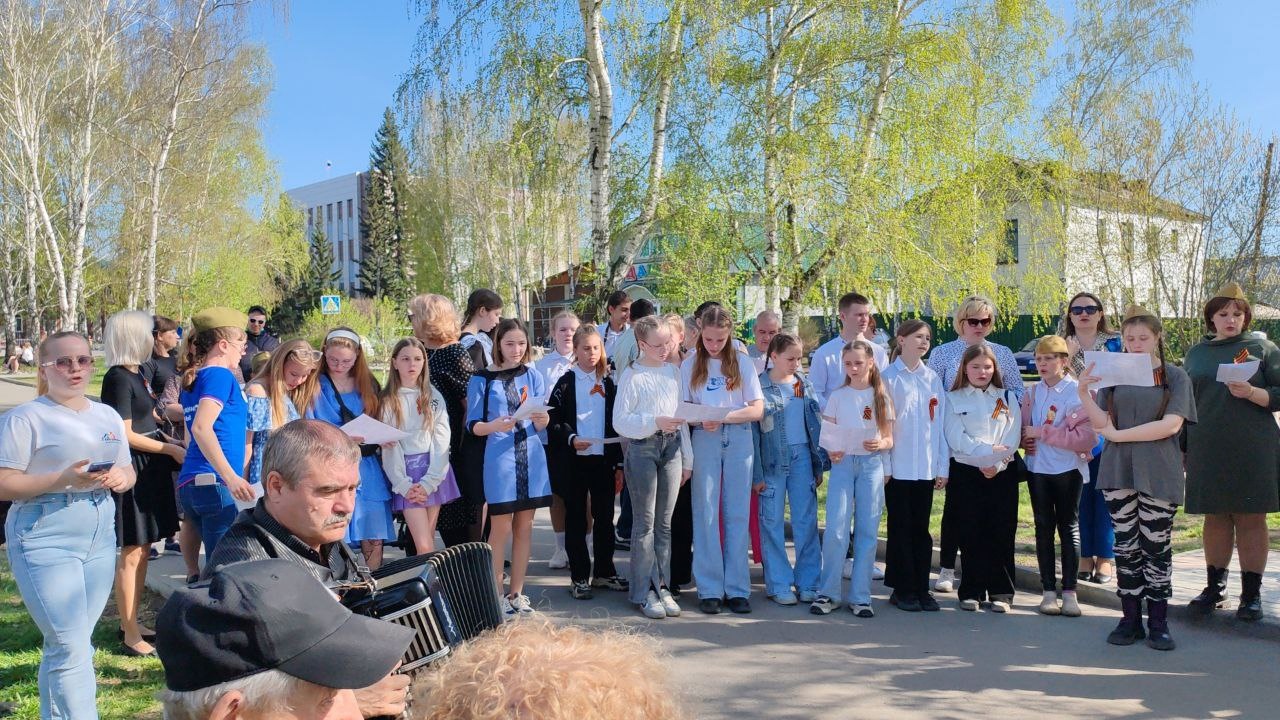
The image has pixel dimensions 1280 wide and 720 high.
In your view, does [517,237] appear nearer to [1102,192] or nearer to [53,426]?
[1102,192]

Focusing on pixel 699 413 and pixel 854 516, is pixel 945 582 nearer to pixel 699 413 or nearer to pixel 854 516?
pixel 854 516

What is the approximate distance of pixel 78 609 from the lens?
4.00 meters

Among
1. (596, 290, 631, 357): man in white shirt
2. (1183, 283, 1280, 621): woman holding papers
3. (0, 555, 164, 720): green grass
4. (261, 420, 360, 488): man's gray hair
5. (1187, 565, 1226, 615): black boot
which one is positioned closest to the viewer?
(261, 420, 360, 488): man's gray hair

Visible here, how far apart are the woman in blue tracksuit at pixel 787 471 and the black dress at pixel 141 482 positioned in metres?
3.90

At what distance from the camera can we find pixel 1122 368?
19.0 ft

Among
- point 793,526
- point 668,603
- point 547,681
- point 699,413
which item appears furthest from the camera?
point 793,526

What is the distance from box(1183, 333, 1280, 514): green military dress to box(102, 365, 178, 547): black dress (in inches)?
259

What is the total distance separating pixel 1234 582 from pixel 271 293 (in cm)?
4723

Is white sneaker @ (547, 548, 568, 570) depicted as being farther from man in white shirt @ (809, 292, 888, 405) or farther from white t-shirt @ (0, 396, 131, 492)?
white t-shirt @ (0, 396, 131, 492)

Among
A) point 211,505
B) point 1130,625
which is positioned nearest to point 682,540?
point 1130,625

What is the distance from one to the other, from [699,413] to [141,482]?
3.54 m

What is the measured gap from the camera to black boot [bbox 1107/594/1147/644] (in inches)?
225

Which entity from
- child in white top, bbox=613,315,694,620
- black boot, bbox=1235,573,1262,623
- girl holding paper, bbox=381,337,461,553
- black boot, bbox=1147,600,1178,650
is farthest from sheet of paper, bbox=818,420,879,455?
girl holding paper, bbox=381,337,461,553

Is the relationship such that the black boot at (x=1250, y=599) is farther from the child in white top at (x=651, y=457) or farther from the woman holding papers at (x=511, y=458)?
the woman holding papers at (x=511, y=458)
